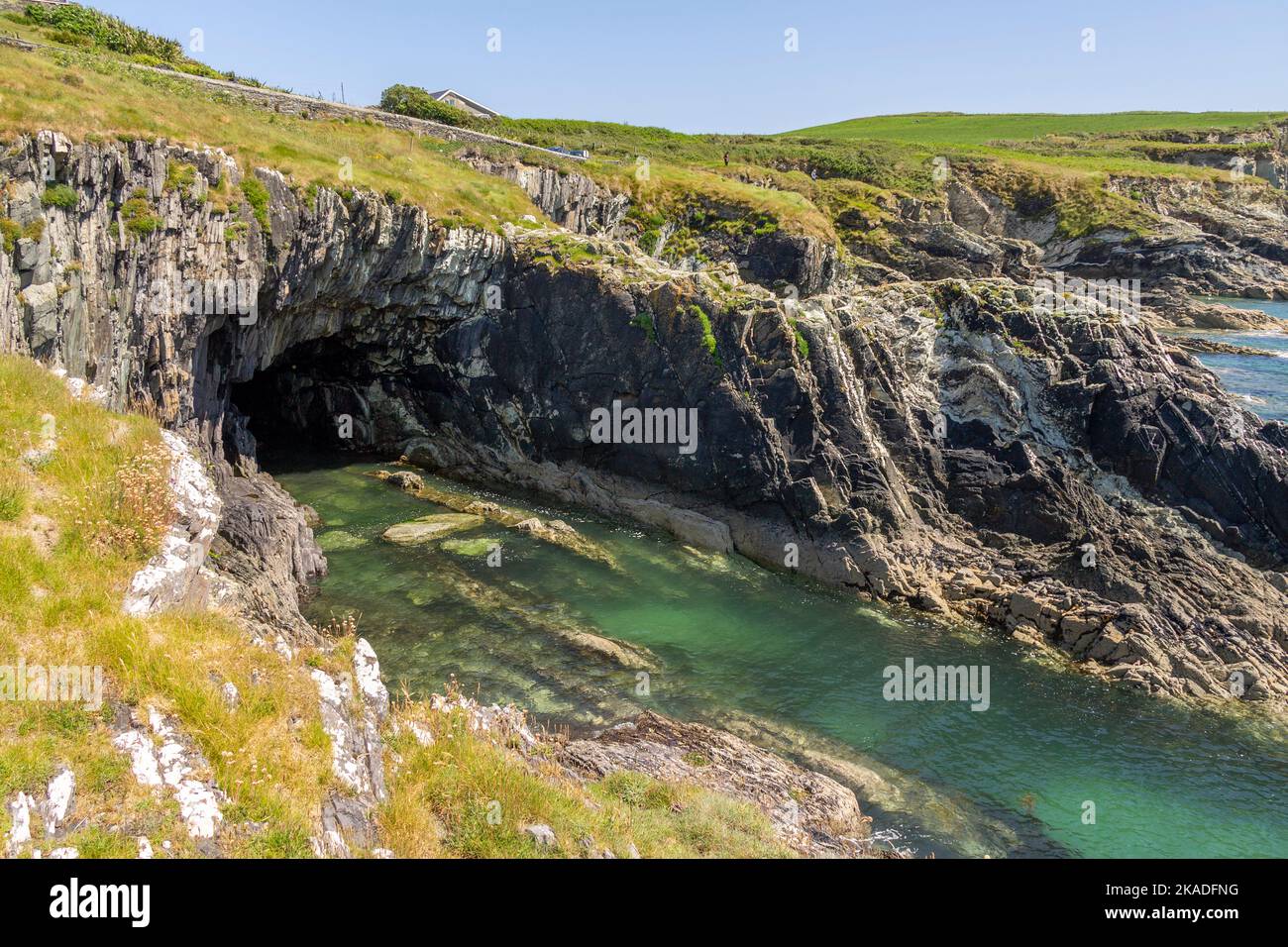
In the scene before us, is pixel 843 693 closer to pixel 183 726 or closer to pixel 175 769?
pixel 183 726

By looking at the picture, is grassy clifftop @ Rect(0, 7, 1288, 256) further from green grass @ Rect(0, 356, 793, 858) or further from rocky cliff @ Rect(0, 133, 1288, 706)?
green grass @ Rect(0, 356, 793, 858)

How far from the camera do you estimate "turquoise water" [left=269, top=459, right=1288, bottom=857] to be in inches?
771

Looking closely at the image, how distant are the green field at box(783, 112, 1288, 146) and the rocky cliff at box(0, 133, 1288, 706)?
316ft

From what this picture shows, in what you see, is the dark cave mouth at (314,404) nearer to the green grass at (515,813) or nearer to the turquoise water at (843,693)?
the turquoise water at (843,693)

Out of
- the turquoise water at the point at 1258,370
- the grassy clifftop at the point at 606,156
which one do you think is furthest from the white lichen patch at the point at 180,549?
the turquoise water at the point at 1258,370

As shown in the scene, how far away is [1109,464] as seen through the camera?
34.4 meters

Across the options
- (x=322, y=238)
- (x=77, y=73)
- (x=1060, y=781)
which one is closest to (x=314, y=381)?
(x=322, y=238)

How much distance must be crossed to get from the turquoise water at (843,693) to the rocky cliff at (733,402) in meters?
2.65

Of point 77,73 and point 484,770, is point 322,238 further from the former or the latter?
point 484,770

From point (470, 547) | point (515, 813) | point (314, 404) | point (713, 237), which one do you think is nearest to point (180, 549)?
point (515, 813)

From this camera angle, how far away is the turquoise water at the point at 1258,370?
145 ft

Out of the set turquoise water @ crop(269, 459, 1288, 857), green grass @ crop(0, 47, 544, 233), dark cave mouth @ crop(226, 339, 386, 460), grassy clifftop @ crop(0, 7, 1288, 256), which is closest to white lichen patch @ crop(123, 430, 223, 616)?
turquoise water @ crop(269, 459, 1288, 857)
